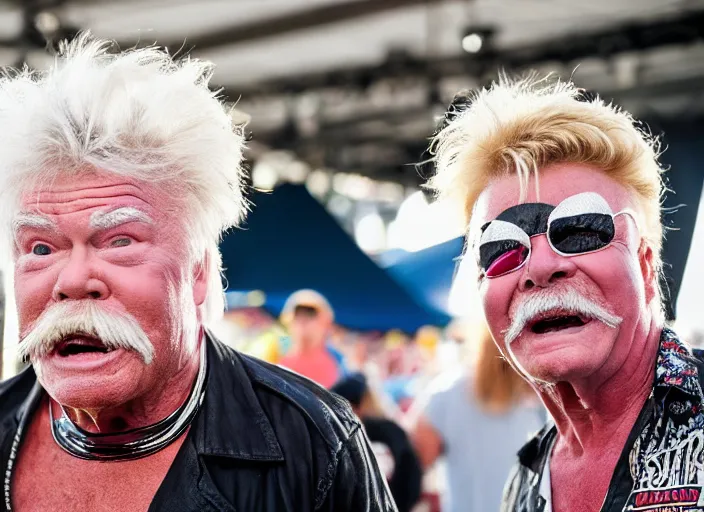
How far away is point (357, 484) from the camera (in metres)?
2.48

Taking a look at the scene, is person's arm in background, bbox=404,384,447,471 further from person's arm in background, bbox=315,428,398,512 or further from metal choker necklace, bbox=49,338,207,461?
metal choker necklace, bbox=49,338,207,461

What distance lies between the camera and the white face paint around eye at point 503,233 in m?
2.46

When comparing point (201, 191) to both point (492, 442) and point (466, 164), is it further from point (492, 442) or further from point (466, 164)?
point (492, 442)

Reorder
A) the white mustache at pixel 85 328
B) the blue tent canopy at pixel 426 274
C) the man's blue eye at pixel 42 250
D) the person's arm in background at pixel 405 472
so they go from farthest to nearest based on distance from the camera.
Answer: the blue tent canopy at pixel 426 274 < the person's arm in background at pixel 405 472 < the man's blue eye at pixel 42 250 < the white mustache at pixel 85 328

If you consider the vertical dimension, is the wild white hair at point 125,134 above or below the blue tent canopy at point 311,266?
below

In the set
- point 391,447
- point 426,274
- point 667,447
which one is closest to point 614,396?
point 667,447

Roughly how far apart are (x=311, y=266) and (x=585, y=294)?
5057mm

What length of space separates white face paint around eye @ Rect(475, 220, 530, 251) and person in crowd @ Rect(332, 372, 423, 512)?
7.48 feet

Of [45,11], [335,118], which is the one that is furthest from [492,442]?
[335,118]

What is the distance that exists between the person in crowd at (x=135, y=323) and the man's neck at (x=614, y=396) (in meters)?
0.62

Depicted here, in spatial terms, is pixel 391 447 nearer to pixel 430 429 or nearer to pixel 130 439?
pixel 430 429

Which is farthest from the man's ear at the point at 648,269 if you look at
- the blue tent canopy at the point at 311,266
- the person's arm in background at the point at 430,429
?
the blue tent canopy at the point at 311,266

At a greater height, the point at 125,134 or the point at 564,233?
the point at 125,134

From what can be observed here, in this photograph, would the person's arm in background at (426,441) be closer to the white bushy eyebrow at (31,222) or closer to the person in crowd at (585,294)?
the person in crowd at (585,294)
